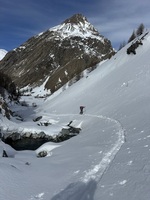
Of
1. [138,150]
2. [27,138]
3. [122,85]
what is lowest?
[27,138]

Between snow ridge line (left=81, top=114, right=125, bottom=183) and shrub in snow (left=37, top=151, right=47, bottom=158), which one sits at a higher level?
snow ridge line (left=81, top=114, right=125, bottom=183)

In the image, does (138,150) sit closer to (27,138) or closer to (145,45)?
(27,138)

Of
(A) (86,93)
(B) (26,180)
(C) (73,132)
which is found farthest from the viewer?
(A) (86,93)

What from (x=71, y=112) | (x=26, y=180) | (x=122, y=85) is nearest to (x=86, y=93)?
(x=71, y=112)

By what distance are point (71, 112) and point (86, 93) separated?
8029 mm

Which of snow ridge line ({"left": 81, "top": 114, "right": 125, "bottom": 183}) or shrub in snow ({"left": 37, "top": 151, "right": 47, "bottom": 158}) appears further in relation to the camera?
shrub in snow ({"left": 37, "top": 151, "right": 47, "bottom": 158})

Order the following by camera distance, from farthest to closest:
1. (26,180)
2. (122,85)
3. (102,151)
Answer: (122,85), (102,151), (26,180)

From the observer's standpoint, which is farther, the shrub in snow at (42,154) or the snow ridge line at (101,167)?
the shrub in snow at (42,154)

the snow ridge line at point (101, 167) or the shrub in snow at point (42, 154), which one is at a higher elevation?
the snow ridge line at point (101, 167)

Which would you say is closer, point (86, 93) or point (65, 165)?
point (65, 165)

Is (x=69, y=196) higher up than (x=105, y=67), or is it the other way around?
(x=105, y=67)

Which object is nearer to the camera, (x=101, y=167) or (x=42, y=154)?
(x=101, y=167)

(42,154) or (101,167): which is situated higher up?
(101,167)

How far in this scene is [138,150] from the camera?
1439 cm
